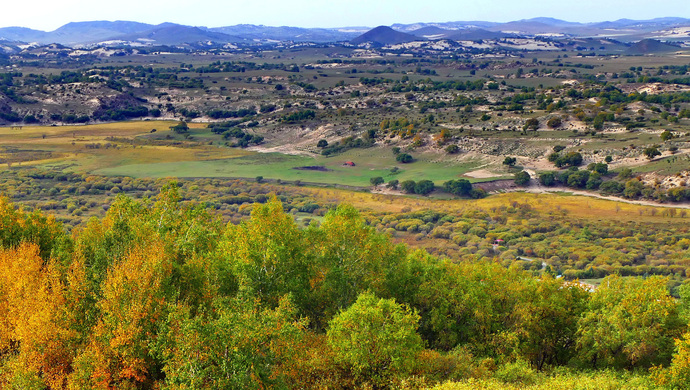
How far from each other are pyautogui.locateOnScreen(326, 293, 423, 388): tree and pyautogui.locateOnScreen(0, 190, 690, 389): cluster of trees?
0.21 feet

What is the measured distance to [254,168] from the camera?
4131 inches

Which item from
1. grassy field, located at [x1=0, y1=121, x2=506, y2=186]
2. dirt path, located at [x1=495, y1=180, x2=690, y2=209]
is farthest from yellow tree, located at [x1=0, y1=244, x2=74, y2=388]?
dirt path, located at [x1=495, y1=180, x2=690, y2=209]

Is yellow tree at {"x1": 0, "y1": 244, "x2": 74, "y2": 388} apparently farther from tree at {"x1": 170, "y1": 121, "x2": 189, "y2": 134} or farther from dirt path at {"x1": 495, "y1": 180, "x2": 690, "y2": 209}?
tree at {"x1": 170, "y1": 121, "x2": 189, "y2": 134}

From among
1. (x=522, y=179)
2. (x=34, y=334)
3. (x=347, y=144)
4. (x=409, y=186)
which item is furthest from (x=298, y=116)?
(x=34, y=334)

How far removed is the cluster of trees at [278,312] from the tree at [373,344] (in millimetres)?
64

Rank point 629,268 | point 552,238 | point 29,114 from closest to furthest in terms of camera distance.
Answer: point 629,268
point 552,238
point 29,114

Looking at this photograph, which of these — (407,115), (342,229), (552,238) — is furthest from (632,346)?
(407,115)

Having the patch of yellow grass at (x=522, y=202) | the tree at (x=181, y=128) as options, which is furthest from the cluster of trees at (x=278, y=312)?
the tree at (x=181, y=128)

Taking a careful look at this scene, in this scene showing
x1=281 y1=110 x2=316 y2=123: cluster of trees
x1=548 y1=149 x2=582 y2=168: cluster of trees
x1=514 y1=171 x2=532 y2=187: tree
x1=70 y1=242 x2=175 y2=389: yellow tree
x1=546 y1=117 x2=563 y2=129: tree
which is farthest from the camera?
x1=281 y1=110 x2=316 y2=123: cluster of trees

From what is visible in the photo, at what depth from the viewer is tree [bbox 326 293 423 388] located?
23.2 m

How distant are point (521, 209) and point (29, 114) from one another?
425ft

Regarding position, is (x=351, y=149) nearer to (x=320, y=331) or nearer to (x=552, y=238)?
(x=552, y=238)

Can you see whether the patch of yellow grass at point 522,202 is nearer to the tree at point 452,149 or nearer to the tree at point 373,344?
the tree at point 452,149

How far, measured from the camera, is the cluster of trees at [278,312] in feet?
66.8
